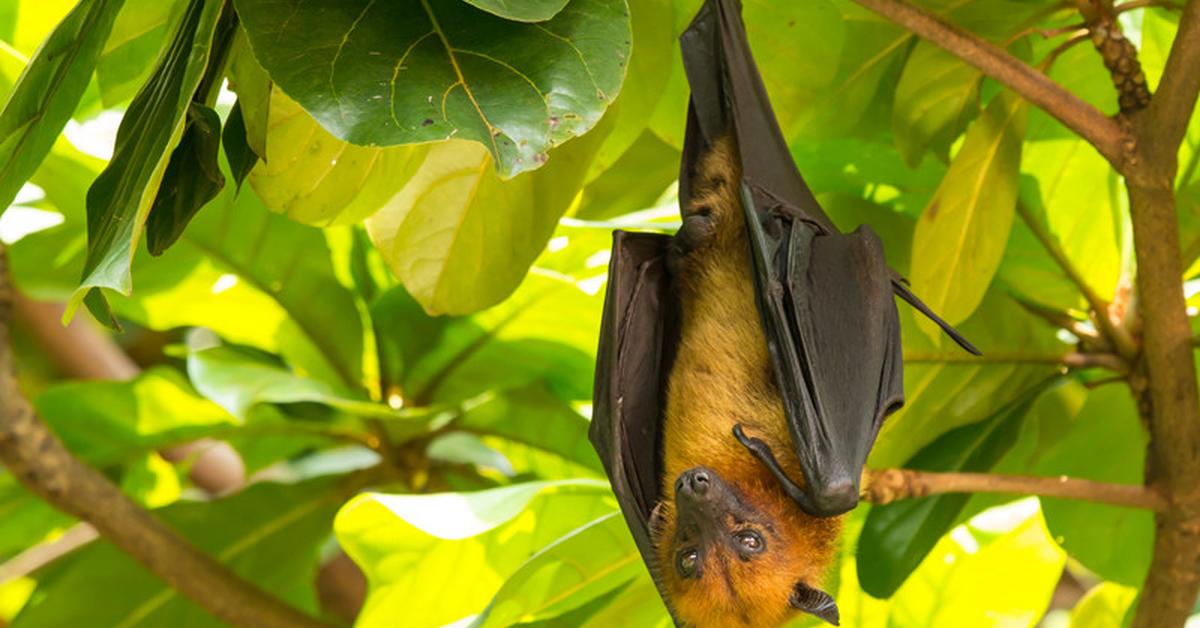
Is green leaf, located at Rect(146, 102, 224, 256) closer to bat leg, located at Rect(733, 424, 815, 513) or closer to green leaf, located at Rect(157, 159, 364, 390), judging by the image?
bat leg, located at Rect(733, 424, 815, 513)

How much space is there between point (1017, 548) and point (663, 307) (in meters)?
0.87

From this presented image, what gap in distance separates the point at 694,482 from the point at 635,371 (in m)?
0.18

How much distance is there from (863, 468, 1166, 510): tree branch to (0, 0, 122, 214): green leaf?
106 cm

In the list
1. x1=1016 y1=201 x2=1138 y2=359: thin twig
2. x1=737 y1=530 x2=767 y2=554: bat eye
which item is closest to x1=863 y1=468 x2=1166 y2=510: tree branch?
x1=737 y1=530 x2=767 y2=554: bat eye

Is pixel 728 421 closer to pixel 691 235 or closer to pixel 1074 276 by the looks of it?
pixel 691 235

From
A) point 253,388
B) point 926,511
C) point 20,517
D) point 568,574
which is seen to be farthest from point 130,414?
point 926,511

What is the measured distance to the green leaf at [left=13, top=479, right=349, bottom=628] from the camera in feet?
7.96

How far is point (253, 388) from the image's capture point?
7.52 feet

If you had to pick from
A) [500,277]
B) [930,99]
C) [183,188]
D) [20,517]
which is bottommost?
[20,517]

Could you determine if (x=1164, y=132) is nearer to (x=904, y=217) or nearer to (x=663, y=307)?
(x=904, y=217)

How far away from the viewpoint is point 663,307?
1.98m

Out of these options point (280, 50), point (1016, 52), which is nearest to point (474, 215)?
point (280, 50)

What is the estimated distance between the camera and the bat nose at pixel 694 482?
6.09 ft

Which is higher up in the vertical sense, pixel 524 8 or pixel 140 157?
pixel 524 8
